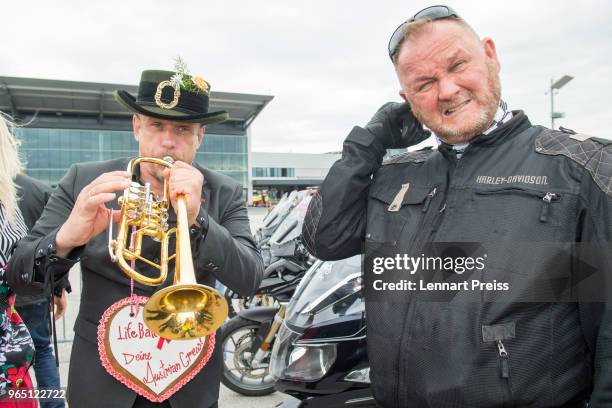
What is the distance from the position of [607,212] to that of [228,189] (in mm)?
1465

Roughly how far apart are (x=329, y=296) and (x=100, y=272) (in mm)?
1218

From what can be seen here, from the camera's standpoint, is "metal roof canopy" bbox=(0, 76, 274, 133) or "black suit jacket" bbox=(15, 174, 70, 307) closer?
"black suit jacket" bbox=(15, 174, 70, 307)

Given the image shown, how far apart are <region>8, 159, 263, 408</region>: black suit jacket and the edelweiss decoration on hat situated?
29 cm

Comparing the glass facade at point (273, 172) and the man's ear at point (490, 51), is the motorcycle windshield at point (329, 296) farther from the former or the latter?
the glass facade at point (273, 172)

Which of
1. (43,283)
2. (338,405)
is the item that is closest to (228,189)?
(43,283)

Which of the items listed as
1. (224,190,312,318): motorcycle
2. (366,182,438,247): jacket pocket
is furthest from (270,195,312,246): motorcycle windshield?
(366,182,438,247): jacket pocket

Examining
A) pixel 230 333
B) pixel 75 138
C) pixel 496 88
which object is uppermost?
pixel 75 138

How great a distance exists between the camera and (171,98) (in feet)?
6.34

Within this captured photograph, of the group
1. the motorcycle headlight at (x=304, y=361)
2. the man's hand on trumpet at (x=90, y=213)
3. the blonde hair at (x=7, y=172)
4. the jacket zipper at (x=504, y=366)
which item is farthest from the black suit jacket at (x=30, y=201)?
the jacket zipper at (x=504, y=366)

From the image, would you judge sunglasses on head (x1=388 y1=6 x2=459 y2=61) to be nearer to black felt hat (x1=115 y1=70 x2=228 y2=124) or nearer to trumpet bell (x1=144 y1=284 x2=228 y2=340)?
black felt hat (x1=115 y1=70 x2=228 y2=124)

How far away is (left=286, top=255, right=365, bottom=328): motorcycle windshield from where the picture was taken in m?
2.46

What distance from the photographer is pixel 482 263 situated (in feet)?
4.54

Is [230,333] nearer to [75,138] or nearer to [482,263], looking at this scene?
[482,263]

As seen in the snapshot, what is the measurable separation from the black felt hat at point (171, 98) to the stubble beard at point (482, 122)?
37.9 inches
